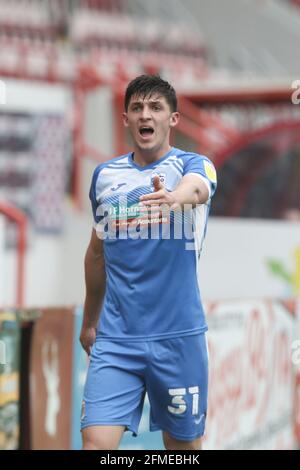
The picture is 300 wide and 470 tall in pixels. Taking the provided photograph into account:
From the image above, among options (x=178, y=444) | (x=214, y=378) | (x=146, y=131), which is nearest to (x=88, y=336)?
(x=178, y=444)

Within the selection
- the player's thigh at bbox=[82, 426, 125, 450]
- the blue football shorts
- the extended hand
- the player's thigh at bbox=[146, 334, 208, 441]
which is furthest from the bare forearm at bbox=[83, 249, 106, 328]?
the player's thigh at bbox=[82, 426, 125, 450]

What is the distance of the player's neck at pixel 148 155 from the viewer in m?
4.75

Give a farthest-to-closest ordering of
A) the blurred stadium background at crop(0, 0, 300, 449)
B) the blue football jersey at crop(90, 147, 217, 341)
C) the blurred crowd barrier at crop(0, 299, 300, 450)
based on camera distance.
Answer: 1. the blurred stadium background at crop(0, 0, 300, 449)
2. the blurred crowd barrier at crop(0, 299, 300, 450)
3. the blue football jersey at crop(90, 147, 217, 341)

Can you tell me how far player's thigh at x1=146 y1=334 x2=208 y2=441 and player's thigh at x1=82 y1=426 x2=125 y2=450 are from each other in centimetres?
27

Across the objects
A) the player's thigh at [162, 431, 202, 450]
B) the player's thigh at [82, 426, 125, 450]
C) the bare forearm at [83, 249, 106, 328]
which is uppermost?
the bare forearm at [83, 249, 106, 328]

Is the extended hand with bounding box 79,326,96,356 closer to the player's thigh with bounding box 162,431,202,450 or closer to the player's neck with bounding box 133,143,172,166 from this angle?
the player's thigh with bounding box 162,431,202,450

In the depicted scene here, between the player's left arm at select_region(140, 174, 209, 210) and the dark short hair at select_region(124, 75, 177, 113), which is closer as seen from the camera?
the player's left arm at select_region(140, 174, 209, 210)

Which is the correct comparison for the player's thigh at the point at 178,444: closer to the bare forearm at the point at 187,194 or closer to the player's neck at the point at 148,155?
the bare forearm at the point at 187,194

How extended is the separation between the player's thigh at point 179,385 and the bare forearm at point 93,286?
0.45 m

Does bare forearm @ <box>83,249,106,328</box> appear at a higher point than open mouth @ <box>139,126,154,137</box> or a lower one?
lower

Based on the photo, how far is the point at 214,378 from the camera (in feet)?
25.3

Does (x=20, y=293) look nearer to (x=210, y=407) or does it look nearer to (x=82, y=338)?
(x=210, y=407)

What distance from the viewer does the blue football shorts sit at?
15.3ft
